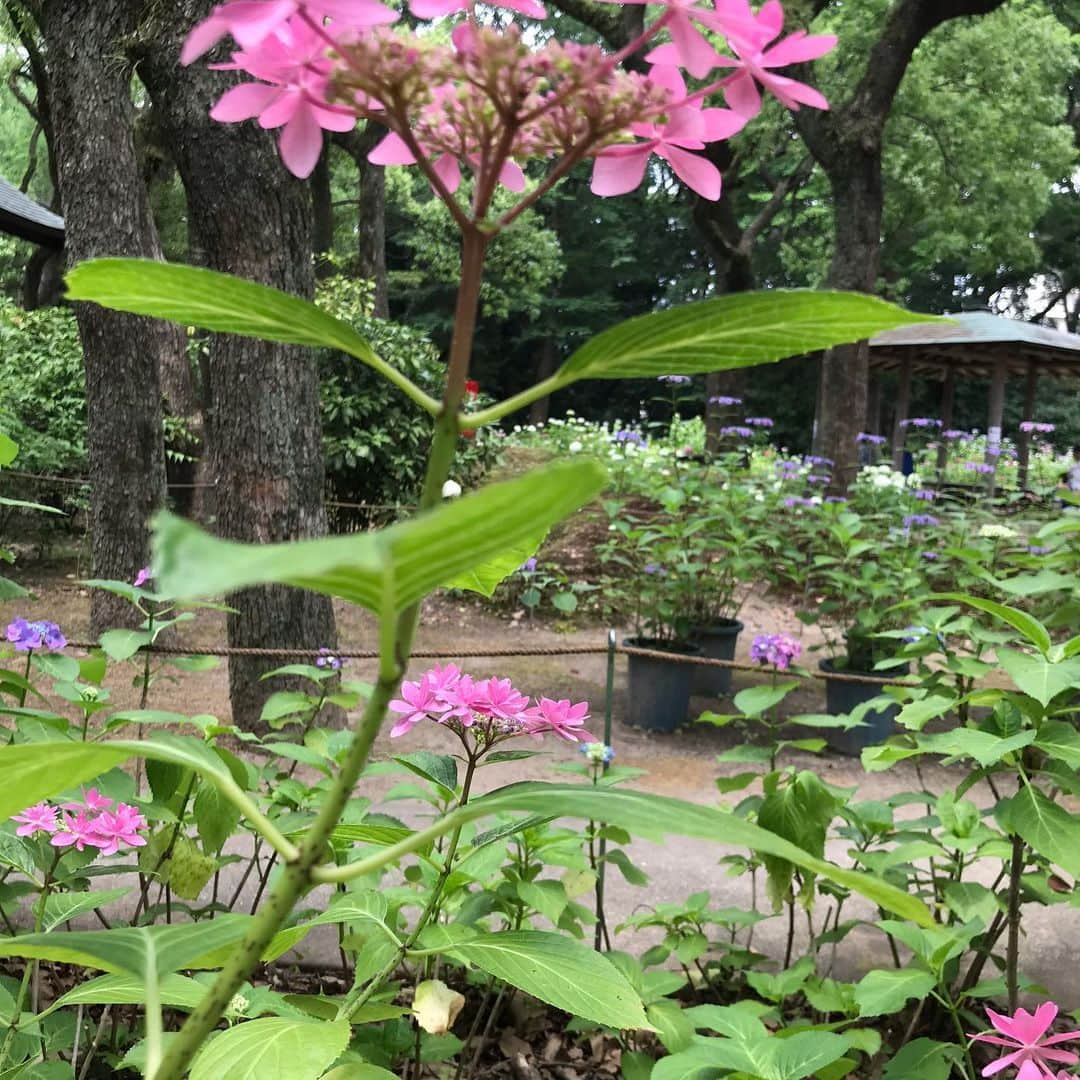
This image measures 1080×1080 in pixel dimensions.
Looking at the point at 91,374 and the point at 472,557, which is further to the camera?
the point at 91,374

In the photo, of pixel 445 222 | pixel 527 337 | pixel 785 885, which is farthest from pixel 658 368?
pixel 527 337

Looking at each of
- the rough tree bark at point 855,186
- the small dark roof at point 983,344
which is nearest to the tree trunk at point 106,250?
the rough tree bark at point 855,186

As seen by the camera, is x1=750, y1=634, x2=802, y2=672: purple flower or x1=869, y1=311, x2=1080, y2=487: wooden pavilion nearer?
x1=750, y1=634, x2=802, y2=672: purple flower

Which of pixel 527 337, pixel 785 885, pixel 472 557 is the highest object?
pixel 527 337

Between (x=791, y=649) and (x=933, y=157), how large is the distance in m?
11.6

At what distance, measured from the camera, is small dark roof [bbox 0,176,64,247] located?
10.6m

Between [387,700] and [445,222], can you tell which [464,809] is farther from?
[445,222]

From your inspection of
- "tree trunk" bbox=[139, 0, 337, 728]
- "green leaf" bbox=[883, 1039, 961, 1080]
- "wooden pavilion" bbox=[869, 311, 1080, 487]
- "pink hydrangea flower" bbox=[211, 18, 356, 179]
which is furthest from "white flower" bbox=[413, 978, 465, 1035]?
"wooden pavilion" bbox=[869, 311, 1080, 487]

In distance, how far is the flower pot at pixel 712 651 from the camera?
16.9 ft

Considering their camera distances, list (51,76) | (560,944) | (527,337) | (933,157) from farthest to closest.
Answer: (527,337) → (933,157) → (51,76) → (560,944)

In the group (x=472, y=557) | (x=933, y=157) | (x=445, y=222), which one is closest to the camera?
(x=472, y=557)

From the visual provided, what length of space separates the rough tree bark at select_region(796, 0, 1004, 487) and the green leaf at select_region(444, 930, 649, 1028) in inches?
303

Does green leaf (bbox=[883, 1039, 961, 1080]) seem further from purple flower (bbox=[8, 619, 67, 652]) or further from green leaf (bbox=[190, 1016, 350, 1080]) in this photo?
purple flower (bbox=[8, 619, 67, 652])

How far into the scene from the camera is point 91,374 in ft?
13.4
